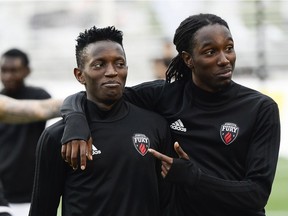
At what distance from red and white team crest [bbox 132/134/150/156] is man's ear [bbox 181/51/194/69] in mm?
478

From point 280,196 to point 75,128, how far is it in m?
7.22

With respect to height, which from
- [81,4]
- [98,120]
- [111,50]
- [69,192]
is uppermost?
[81,4]

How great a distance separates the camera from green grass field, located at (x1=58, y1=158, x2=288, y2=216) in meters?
10.2

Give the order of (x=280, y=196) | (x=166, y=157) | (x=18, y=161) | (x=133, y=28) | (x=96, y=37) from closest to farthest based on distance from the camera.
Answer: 1. (x=166, y=157)
2. (x=96, y=37)
3. (x=18, y=161)
4. (x=280, y=196)
5. (x=133, y=28)

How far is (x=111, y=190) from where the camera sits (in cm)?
442

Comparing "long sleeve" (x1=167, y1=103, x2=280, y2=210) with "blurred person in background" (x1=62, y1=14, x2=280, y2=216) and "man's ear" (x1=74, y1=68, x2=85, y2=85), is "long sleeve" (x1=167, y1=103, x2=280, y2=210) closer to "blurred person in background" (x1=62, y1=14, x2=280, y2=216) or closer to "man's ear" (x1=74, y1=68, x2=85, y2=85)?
"blurred person in background" (x1=62, y1=14, x2=280, y2=216)

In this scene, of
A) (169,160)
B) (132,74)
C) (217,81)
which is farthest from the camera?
(132,74)

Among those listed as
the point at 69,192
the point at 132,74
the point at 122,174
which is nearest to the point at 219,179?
the point at 122,174

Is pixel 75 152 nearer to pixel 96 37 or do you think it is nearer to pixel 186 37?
pixel 96 37

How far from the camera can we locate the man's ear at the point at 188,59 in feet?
15.6

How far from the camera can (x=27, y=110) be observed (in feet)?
18.1

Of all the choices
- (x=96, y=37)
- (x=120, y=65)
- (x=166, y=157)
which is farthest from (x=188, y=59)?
(x=166, y=157)

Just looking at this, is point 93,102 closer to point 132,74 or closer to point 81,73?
point 81,73

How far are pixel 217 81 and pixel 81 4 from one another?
53.3ft
